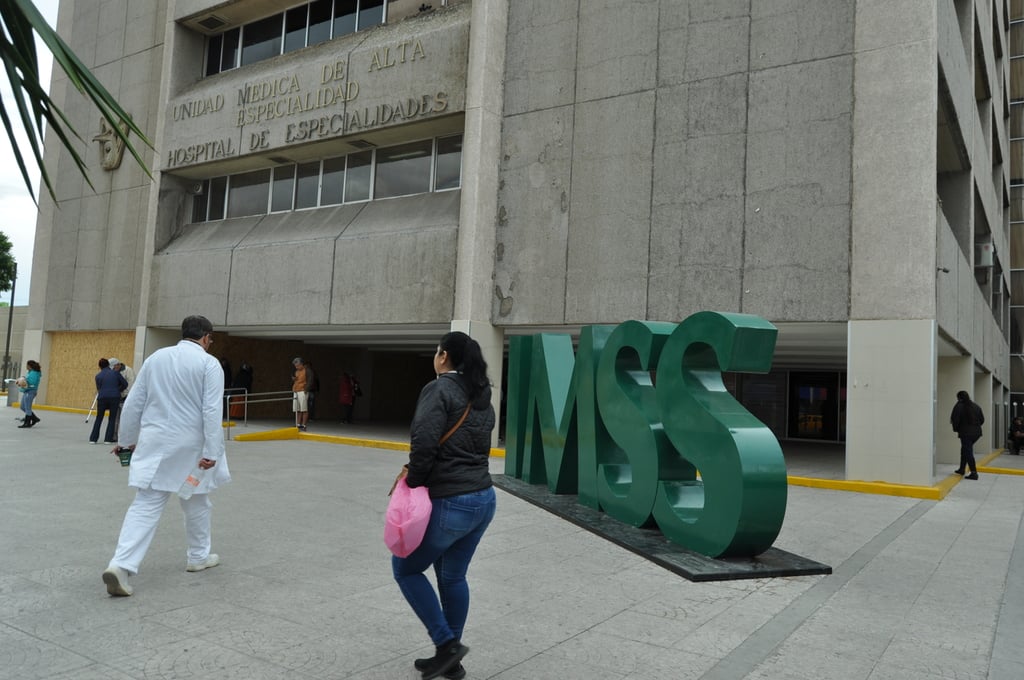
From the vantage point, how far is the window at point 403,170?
18875 millimetres

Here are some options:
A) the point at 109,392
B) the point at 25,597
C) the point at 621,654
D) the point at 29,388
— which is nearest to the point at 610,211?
the point at 109,392

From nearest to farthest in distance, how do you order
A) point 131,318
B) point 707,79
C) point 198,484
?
1. point 198,484
2. point 707,79
3. point 131,318

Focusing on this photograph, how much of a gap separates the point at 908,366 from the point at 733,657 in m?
9.40

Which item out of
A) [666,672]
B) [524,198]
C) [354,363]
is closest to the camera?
[666,672]

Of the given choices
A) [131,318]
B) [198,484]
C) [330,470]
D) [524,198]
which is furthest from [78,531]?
[131,318]

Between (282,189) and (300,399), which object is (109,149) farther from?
(300,399)

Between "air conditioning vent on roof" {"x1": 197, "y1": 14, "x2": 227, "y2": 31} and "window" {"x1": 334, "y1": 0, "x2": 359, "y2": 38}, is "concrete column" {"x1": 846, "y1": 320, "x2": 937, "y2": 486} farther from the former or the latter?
"air conditioning vent on roof" {"x1": 197, "y1": 14, "x2": 227, "y2": 31}

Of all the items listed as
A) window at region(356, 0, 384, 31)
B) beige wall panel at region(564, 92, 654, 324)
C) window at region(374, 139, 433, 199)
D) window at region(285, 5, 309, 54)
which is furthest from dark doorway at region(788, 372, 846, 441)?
window at region(285, 5, 309, 54)

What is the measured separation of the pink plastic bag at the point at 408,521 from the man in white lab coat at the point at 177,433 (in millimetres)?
2286

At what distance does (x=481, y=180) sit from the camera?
16562mm

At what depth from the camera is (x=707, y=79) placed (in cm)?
1434

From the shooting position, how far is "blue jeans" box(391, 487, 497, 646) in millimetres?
3840

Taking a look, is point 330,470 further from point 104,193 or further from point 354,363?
point 104,193

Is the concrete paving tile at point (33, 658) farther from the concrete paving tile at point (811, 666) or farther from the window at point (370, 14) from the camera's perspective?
the window at point (370, 14)
